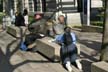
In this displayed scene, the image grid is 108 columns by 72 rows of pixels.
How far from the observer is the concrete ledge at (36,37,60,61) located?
34.2 ft

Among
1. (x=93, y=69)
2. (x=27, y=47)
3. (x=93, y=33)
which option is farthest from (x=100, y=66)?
(x=93, y=33)

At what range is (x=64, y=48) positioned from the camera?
9.50m

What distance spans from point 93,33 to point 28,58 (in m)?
8.69

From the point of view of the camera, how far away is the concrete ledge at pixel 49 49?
10.4 m

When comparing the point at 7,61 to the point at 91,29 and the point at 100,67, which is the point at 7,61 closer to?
the point at 100,67

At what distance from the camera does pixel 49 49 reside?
10969mm

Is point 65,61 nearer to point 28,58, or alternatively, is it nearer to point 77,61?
point 77,61

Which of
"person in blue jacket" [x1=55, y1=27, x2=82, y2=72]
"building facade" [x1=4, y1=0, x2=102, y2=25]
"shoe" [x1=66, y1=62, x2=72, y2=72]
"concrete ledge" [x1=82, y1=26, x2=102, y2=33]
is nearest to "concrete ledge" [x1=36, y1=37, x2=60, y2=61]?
"person in blue jacket" [x1=55, y1=27, x2=82, y2=72]

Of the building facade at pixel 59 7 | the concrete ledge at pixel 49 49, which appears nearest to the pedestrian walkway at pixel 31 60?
the concrete ledge at pixel 49 49

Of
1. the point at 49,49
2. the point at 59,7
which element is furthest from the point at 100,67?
the point at 59,7

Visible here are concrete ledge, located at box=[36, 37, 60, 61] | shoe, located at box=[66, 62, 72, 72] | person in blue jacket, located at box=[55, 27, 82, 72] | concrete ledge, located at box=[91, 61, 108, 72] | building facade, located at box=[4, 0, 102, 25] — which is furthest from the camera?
building facade, located at box=[4, 0, 102, 25]

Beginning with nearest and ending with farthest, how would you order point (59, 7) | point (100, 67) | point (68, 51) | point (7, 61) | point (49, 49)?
point (100, 67) < point (68, 51) < point (49, 49) < point (7, 61) < point (59, 7)

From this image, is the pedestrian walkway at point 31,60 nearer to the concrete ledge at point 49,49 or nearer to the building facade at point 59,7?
the concrete ledge at point 49,49

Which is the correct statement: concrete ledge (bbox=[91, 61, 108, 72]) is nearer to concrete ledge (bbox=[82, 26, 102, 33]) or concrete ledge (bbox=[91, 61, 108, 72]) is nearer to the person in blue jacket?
the person in blue jacket
